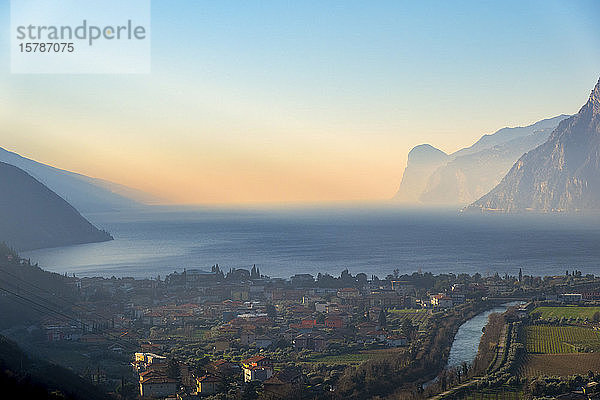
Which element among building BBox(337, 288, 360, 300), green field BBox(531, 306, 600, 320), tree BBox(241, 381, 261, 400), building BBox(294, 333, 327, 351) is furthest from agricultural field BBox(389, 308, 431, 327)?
tree BBox(241, 381, 261, 400)

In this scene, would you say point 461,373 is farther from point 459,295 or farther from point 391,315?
point 459,295

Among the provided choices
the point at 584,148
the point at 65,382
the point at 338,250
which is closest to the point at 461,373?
the point at 65,382

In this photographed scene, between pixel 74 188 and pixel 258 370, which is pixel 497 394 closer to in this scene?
pixel 258 370

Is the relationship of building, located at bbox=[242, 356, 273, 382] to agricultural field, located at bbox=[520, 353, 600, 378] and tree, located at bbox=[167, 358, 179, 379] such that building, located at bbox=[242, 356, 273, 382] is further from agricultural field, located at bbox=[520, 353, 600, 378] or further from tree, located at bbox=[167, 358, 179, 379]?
agricultural field, located at bbox=[520, 353, 600, 378]

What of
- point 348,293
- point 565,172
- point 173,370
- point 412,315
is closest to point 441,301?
point 412,315

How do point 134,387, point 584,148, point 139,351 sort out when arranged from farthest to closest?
point 584,148
point 139,351
point 134,387

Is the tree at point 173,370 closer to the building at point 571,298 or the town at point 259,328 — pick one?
the town at point 259,328
